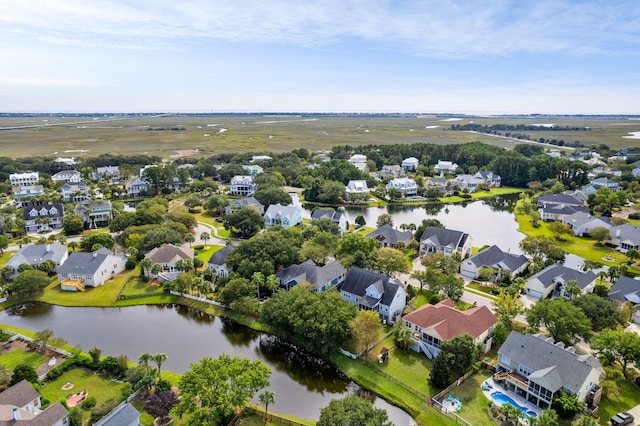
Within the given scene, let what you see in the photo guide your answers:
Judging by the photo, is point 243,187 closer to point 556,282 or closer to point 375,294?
point 375,294

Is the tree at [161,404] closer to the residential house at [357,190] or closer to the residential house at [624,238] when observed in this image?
the residential house at [624,238]

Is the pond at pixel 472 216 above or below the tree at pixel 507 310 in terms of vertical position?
below

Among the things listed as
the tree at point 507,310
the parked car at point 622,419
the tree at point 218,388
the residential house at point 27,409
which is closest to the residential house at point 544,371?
the parked car at point 622,419

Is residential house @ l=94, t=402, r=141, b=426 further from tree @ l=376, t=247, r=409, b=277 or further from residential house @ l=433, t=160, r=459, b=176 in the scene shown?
residential house @ l=433, t=160, r=459, b=176

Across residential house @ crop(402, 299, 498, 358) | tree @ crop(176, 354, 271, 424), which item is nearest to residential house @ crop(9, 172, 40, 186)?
tree @ crop(176, 354, 271, 424)

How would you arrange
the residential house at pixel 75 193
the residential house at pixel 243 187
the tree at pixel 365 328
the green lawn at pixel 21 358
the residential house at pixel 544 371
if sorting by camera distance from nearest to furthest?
1. the residential house at pixel 544 371
2. the green lawn at pixel 21 358
3. the tree at pixel 365 328
4. the residential house at pixel 75 193
5. the residential house at pixel 243 187

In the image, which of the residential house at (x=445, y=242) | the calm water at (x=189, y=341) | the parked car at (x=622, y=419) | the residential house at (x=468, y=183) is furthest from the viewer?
the residential house at (x=468, y=183)

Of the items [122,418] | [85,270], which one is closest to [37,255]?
[85,270]
